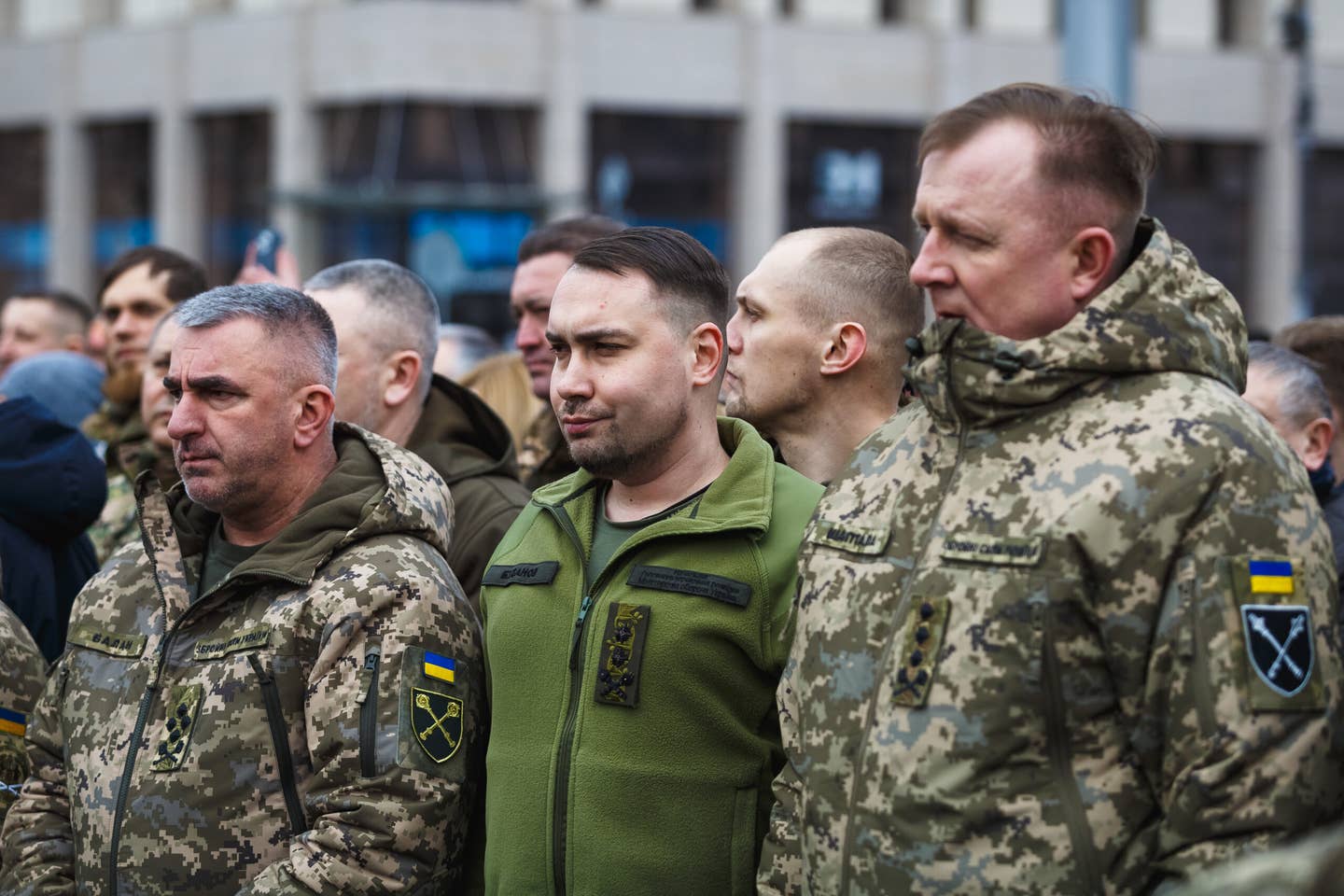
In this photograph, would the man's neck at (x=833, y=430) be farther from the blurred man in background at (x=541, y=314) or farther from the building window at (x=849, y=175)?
the building window at (x=849, y=175)

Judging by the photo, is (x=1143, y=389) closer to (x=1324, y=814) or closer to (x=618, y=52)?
(x=1324, y=814)

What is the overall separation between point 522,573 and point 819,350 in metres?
0.91

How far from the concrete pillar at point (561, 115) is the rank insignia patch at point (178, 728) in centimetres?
2109

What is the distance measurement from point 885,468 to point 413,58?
21.3 metres

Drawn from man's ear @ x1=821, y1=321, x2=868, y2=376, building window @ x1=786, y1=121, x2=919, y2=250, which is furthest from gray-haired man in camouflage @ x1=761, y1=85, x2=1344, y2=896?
building window @ x1=786, y1=121, x2=919, y2=250

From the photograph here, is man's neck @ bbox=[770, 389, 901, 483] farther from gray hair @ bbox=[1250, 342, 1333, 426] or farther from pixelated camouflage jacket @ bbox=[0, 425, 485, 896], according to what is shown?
gray hair @ bbox=[1250, 342, 1333, 426]

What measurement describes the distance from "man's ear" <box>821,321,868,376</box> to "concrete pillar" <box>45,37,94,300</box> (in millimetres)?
26226

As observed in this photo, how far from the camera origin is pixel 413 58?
23.1 meters

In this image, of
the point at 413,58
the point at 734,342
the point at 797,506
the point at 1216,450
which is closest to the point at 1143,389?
the point at 1216,450

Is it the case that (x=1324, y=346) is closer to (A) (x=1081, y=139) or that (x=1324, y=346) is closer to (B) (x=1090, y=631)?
(A) (x=1081, y=139)

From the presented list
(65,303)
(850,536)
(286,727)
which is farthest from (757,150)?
(850,536)

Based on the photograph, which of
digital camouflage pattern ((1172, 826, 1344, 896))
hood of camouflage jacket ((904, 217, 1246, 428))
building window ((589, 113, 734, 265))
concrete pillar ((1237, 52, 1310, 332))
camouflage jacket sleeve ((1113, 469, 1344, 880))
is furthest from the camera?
concrete pillar ((1237, 52, 1310, 332))

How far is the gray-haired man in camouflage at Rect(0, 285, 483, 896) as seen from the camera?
319 cm

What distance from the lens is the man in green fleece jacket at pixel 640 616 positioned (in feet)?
10.00
